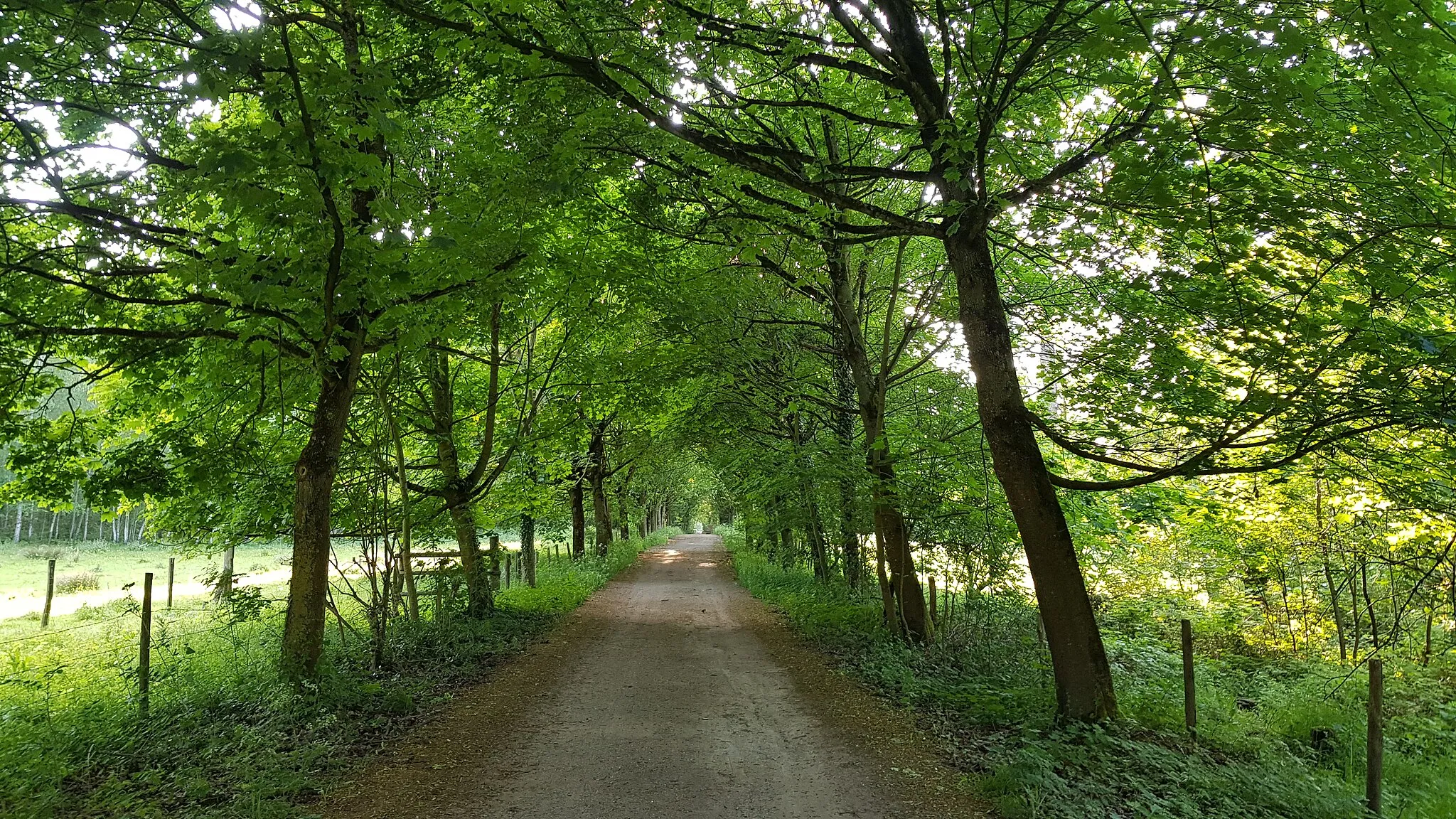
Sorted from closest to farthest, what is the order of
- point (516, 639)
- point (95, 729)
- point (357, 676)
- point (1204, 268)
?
point (1204, 268) < point (95, 729) < point (357, 676) < point (516, 639)

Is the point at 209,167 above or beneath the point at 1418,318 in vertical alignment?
above

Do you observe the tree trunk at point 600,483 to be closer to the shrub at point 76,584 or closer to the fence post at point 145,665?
the fence post at point 145,665

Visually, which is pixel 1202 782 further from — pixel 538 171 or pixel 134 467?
pixel 134 467

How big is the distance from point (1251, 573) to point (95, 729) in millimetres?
15742

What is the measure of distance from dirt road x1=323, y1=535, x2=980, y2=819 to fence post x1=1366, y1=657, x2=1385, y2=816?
2924 mm

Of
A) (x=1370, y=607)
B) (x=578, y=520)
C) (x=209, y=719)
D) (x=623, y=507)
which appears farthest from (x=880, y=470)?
(x=623, y=507)

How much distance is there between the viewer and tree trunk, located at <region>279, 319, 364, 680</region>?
7551 millimetres

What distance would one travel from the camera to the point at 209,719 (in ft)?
21.0

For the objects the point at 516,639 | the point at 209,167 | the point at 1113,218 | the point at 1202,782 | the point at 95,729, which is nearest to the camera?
the point at 209,167

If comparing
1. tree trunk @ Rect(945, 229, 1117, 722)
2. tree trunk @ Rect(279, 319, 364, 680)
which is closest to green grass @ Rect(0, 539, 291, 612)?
tree trunk @ Rect(279, 319, 364, 680)

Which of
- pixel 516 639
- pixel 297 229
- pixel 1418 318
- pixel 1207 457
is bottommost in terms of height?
pixel 516 639

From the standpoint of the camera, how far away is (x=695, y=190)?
859 cm

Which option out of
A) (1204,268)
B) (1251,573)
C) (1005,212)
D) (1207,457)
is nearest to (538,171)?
(1005,212)

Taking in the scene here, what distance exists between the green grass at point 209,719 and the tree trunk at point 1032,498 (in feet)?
20.5
